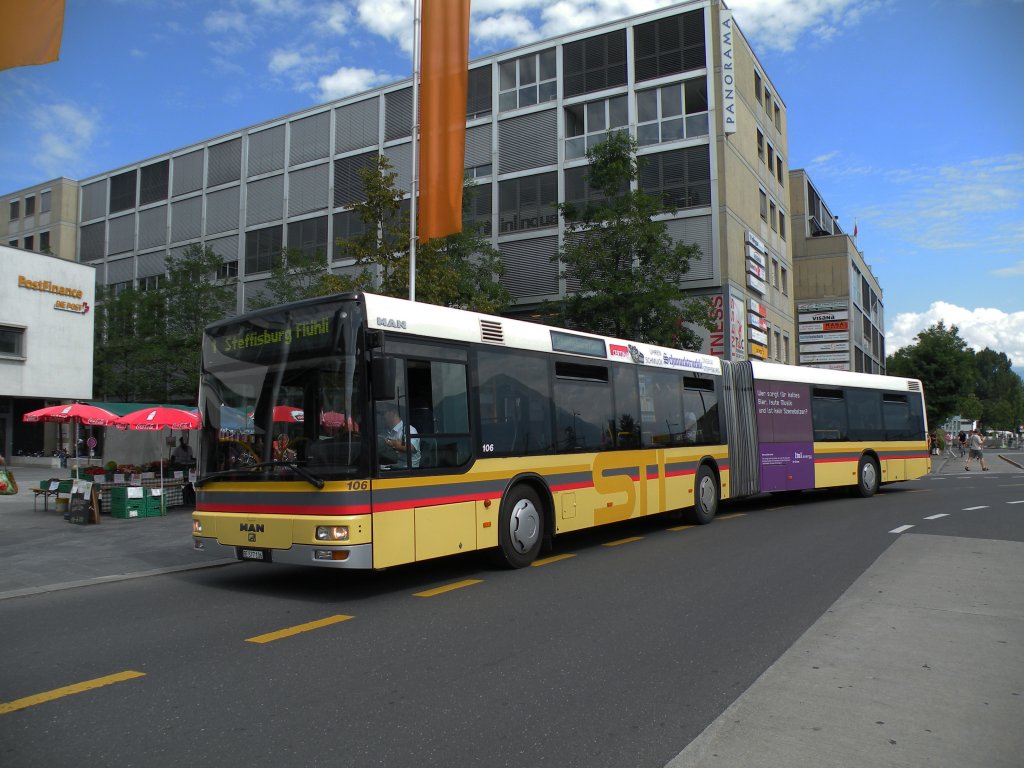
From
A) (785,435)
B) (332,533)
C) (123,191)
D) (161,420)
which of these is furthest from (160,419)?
(123,191)

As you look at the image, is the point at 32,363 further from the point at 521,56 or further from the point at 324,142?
the point at 521,56

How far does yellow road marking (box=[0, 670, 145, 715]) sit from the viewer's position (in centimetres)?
452


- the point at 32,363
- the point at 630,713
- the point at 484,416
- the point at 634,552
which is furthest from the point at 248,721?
the point at 32,363

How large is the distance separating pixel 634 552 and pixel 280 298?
2730 cm

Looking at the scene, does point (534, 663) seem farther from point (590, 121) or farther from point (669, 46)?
point (669, 46)

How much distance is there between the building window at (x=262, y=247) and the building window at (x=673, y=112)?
823 inches

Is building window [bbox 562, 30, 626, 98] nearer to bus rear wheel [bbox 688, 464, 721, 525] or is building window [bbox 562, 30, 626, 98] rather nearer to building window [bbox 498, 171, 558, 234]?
building window [bbox 498, 171, 558, 234]

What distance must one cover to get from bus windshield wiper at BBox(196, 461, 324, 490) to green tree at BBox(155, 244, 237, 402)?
89.7ft

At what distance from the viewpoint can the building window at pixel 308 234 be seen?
41062 millimetres

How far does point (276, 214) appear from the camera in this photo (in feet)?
142

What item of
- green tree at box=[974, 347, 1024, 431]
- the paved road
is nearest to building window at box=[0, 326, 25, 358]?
the paved road

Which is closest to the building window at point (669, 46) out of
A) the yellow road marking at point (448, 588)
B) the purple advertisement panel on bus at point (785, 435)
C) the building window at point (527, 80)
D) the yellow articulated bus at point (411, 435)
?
the building window at point (527, 80)

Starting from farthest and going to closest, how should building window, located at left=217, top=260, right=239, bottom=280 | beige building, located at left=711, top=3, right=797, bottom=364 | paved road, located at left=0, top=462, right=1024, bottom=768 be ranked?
1. building window, located at left=217, top=260, right=239, bottom=280
2. beige building, located at left=711, top=3, right=797, bottom=364
3. paved road, located at left=0, top=462, right=1024, bottom=768

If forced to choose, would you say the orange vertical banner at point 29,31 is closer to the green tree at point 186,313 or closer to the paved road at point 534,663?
the paved road at point 534,663
